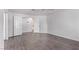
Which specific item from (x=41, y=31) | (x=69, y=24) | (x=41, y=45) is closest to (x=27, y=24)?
(x=41, y=31)

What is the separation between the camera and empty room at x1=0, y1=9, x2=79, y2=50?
13.4 ft

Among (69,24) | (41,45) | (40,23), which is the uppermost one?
(40,23)

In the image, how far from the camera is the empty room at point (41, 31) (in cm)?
407

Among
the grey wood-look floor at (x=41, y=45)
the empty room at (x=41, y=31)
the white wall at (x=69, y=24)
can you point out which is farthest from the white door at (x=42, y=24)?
the grey wood-look floor at (x=41, y=45)

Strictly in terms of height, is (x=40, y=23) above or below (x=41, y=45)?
above

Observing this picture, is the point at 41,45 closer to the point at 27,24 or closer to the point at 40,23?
the point at 40,23

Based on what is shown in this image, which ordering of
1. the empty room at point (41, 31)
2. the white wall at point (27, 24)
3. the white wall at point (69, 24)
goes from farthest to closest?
1. the white wall at point (27, 24)
2. the white wall at point (69, 24)
3. the empty room at point (41, 31)

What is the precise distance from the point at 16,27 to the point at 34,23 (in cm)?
396

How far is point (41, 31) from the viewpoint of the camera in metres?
10.5

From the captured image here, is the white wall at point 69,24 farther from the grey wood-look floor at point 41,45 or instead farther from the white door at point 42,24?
the white door at point 42,24

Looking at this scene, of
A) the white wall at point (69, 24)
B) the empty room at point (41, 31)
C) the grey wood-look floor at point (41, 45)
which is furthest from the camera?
the white wall at point (69, 24)

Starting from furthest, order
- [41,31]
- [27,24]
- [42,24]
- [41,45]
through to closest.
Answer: [27,24] < [41,31] < [42,24] < [41,45]

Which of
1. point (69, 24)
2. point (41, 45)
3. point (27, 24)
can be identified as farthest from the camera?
point (27, 24)
